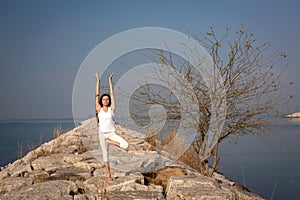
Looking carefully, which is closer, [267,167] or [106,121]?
[106,121]

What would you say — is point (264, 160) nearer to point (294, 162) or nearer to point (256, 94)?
point (294, 162)

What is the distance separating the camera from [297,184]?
11469 mm

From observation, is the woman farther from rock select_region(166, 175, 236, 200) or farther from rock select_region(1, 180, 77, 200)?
rock select_region(166, 175, 236, 200)

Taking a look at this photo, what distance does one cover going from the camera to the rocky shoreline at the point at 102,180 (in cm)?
478

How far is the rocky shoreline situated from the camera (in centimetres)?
478

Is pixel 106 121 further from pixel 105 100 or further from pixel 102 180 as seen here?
pixel 102 180

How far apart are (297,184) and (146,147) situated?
16.8 feet

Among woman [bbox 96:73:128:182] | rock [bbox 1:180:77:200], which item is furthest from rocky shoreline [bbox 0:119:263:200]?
woman [bbox 96:73:128:182]

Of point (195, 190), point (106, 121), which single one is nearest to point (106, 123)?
point (106, 121)

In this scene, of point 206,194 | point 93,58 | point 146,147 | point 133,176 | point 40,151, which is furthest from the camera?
point 146,147

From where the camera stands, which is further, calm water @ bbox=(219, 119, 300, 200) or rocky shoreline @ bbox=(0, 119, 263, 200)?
calm water @ bbox=(219, 119, 300, 200)

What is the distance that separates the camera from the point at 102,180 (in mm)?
5520

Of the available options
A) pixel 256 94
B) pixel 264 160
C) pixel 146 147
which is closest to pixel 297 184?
pixel 264 160

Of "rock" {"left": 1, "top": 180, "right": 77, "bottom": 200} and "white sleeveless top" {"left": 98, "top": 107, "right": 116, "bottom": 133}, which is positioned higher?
"white sleeveless top" {"left": 98, "top": 107, "right": 116, "bottom": 133}
